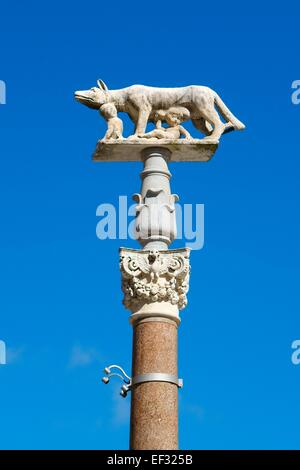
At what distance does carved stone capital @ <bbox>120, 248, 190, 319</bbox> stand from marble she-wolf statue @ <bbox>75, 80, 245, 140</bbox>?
2880 mm

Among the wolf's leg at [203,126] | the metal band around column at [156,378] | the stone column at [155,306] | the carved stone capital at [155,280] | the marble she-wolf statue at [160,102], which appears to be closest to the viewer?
the stone column at [155,306]

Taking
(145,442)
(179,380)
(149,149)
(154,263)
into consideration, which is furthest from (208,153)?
(145,442)

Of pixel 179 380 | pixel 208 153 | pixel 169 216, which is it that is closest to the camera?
pixel 179 380

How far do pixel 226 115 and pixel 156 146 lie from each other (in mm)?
1739

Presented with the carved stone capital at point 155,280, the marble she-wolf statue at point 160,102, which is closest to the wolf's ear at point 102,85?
the marble she-wolf statue at point 160,102

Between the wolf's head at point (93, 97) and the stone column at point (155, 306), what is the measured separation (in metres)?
1.76

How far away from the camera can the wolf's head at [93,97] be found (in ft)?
62.1

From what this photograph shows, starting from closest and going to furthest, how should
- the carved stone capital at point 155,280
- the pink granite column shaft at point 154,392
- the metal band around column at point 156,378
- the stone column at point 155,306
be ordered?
the pink granite column shaft at point 154,392, the stone column at point 155,306, the metal band around column at point 156,378, the carved stone capital at point 155,280

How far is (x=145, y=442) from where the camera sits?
15.6 m

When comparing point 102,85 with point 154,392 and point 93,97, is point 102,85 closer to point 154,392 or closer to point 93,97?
point 93,97

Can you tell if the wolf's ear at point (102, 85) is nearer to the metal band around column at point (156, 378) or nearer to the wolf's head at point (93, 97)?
the wolf's head at point (93, 97)
